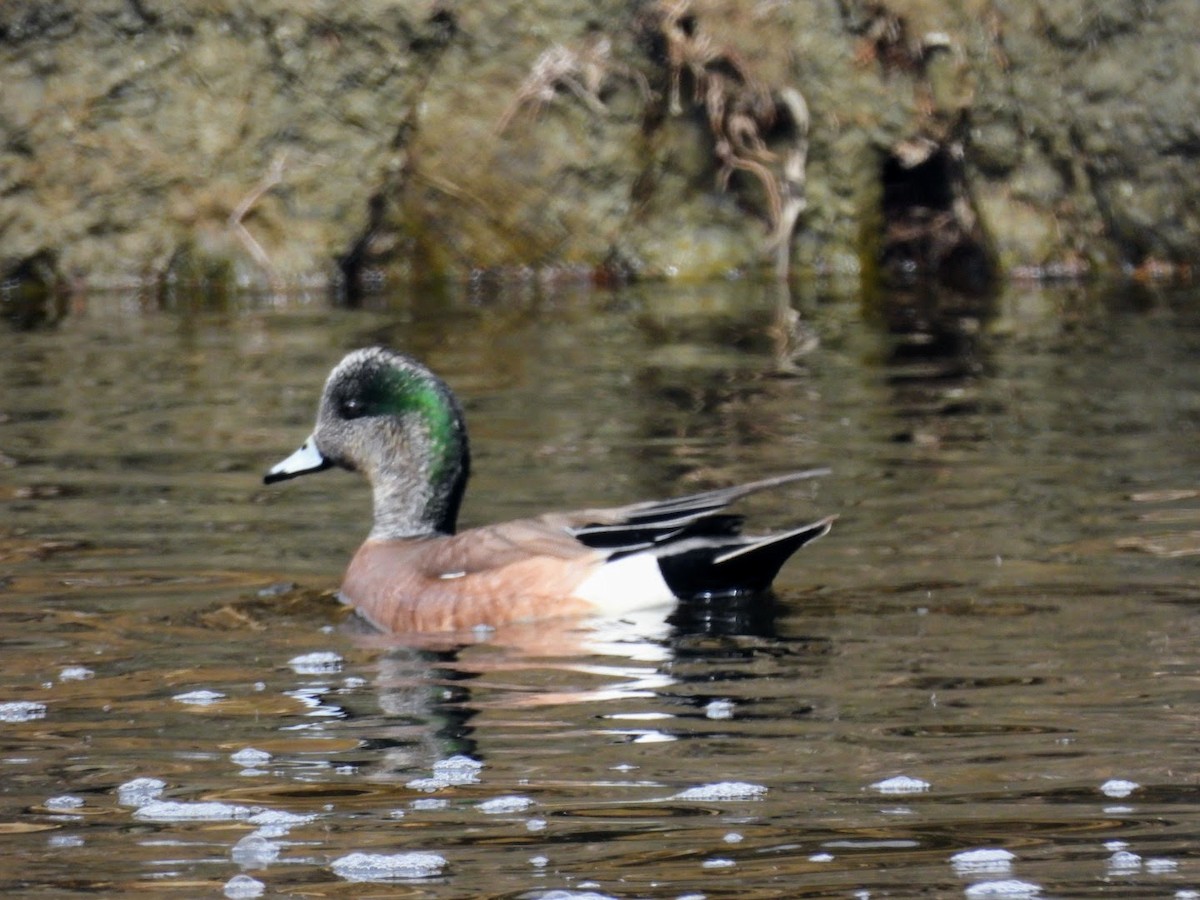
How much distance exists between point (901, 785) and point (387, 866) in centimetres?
97

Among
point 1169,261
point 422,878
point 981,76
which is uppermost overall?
point 981,76

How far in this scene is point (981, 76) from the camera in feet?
42.6

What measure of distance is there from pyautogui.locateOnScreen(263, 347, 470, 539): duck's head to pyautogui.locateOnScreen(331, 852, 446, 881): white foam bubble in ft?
8.88

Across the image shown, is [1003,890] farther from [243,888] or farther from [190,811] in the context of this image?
[190,811]

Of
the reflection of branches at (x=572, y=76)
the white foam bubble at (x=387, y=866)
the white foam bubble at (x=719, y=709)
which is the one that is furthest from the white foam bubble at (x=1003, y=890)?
the reflection of branches at (x=572, y=76)

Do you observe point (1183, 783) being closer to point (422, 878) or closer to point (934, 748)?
point (934, 748)

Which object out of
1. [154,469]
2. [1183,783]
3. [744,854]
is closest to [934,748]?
[1183,783]

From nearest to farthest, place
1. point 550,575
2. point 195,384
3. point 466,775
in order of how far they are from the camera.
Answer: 1. point 466,775
2. point 550,575
3. point 195,384

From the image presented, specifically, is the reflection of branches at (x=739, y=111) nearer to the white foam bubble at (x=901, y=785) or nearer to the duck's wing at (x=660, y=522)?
the duck's wing at (x=660, y=522)

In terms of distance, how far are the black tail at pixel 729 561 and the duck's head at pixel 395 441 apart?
0.94m

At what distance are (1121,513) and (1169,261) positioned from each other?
23.7ft

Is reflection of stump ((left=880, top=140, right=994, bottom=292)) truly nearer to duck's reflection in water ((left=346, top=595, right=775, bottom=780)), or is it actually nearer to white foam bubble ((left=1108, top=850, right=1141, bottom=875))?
duck's reflection in water ((left=346, top=595, right=775, bottom=780))

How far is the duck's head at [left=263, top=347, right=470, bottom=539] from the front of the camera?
20.5 ft

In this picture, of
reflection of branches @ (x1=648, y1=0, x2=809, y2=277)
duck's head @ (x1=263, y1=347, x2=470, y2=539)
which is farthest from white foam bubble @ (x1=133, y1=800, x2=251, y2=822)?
reflection of branches @ (x1=648, y1=0, x2=809, y2=277)
